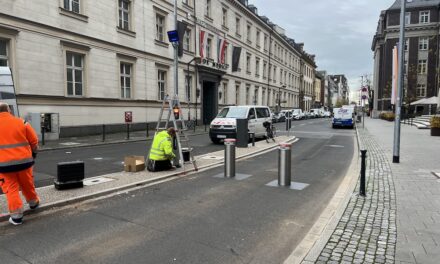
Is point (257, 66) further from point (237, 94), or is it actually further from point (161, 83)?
point (161, 83)

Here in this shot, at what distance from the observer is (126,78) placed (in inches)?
904

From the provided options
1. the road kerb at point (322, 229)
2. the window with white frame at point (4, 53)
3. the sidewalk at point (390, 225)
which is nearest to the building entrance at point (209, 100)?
the window with white frame at point (4, 53)

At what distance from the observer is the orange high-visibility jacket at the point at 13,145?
15.9 ft

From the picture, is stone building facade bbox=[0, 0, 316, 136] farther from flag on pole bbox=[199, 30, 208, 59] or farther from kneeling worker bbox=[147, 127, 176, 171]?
kneeling worker bbox=[147, 127, 176, 171]

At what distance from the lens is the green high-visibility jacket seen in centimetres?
841

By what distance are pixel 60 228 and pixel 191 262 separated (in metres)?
2.26

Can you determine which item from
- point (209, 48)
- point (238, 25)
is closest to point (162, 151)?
point (209, 48)

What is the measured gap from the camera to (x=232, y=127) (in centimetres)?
1573

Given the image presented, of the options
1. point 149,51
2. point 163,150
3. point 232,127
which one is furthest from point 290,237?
point 149,51

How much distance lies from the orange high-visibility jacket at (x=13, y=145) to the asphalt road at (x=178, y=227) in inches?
35.9

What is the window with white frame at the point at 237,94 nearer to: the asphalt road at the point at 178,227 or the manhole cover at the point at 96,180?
the asphalt road at the point at 178,227

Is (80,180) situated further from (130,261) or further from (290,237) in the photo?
(290,237)

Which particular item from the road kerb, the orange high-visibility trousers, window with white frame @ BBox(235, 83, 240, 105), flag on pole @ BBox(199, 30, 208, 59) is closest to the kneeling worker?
the orange high-visibility trousers

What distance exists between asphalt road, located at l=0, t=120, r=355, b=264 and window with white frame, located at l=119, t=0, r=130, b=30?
708 inches
